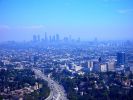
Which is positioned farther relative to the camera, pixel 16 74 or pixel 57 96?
pixel 16 74

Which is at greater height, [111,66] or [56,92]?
[111,66]

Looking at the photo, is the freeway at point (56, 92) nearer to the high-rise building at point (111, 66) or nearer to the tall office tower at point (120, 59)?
the high-rise building at point (111, 66)

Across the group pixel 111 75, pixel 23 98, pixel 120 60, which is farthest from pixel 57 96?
pixel 120 60

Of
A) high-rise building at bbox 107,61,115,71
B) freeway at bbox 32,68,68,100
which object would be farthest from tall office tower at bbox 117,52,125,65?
freeway at bbox 32,68,68,100

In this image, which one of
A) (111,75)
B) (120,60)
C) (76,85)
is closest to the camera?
(76,85)

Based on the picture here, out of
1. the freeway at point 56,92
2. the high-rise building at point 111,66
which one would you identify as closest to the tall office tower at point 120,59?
the high-rise building at point 111,66

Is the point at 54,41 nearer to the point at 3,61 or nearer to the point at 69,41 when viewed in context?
the point at 69,41

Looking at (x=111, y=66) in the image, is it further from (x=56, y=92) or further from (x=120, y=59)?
(x=56, y=92)

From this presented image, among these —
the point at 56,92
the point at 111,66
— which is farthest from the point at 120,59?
the point at 56,92

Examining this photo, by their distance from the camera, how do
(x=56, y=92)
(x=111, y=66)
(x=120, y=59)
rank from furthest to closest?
(x=120, y=59), (x=111, y=66), (x=56, y=92)

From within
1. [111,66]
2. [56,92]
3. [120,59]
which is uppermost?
[120,59]

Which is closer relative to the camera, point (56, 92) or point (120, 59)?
point (56, 92)
